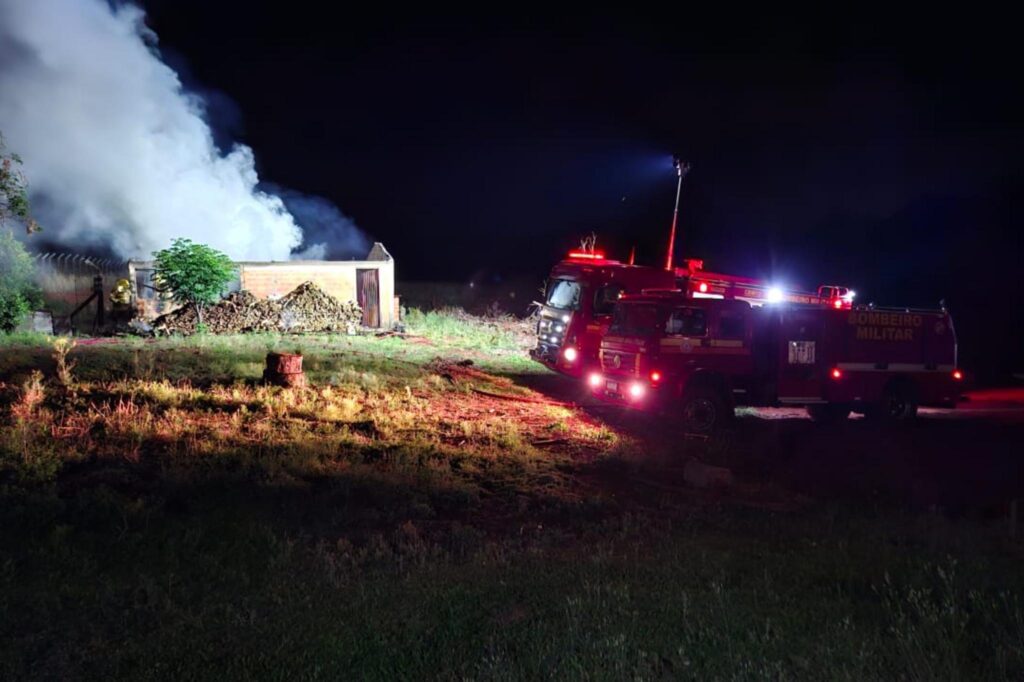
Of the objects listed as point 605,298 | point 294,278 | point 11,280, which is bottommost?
point 605,298

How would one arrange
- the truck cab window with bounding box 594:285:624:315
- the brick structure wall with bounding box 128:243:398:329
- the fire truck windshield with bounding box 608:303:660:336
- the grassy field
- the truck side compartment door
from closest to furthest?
the grassy field, the fire truck windshield with bounding box 608:303:660:336, the truck side compartment door, the truck cab window with bounding box 594:285:624:315, the brick structure wall with bounding box 128:243:398:329

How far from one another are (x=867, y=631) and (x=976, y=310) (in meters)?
28.7

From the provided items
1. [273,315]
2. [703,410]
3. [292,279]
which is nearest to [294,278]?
[292,279]

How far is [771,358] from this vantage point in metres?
12.5

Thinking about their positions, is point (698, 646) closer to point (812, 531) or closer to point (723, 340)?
point (812, 531)

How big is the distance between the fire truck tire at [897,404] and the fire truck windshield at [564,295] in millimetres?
6628

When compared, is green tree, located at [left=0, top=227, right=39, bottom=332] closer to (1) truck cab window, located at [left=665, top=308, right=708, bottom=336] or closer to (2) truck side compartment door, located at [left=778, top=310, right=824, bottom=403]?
(1) truck cab window, located at [left=665, top=308, right=708, bottom=336]

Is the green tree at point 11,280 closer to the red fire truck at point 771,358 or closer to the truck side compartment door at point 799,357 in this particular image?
the red fire truck at point 771,358

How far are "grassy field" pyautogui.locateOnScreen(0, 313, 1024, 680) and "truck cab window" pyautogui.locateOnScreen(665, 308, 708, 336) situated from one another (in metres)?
2.29

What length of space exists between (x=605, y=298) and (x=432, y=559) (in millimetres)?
10137

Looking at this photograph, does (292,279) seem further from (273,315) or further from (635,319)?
(635,319)

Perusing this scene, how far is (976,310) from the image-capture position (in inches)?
1062

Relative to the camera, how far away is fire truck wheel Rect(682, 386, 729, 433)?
11.8 m

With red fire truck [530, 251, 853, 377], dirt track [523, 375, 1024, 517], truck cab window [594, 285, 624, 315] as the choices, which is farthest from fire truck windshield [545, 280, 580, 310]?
dirt track [523, 375, 1024, 517]
